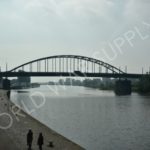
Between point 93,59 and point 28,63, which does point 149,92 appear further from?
point 28,63

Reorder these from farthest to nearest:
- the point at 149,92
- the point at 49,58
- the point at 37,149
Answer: the point at 49,58
the point at 149,92
the point at 37,149

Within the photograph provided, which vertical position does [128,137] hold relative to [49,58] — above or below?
below

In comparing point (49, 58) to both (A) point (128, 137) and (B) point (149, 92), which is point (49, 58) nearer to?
(B) point (149, 92)

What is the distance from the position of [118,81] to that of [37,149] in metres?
120

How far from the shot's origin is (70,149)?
24375mm

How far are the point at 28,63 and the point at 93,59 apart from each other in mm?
24054

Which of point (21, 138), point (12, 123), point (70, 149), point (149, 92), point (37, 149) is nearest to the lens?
point (37, 149)

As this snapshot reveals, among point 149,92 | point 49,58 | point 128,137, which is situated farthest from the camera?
point 49,58

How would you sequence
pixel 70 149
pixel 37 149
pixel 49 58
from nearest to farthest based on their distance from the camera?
pixel 37 149, pixel 70 149, pixel 49 58

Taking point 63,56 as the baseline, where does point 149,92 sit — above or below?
below

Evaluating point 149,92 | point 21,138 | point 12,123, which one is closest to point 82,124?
point 12,123

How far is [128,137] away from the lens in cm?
3275

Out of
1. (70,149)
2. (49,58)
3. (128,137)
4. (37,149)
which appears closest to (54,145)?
(70,149)

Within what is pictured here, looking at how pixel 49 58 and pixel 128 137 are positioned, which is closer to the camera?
pixel 128 137
